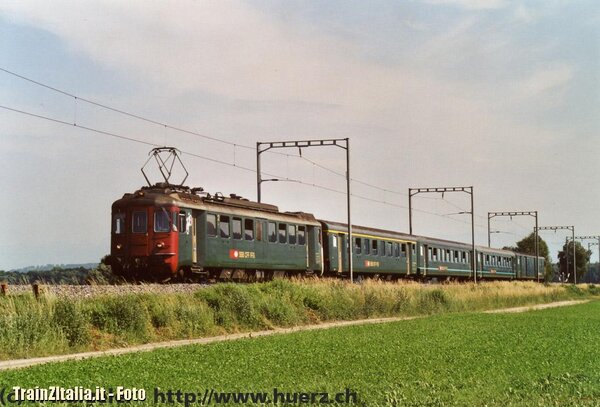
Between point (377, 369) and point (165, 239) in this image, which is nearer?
point (377, 369)

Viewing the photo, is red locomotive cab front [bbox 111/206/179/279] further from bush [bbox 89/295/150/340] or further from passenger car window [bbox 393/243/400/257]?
passenger car window [bbox 393/243/400/257]

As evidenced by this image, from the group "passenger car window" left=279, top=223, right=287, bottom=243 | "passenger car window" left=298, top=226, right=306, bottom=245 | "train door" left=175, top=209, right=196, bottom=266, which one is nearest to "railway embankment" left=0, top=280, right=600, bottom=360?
"passenger car window" left=279, top=223, right=287, bottom=243

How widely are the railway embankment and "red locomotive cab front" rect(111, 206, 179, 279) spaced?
106 inches

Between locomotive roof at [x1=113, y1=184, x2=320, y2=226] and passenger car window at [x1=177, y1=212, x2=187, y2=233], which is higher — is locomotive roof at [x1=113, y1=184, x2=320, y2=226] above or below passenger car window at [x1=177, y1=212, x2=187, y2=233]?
above

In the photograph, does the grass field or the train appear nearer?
the grass field

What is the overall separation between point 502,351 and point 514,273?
64740mm

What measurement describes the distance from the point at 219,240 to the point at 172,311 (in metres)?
8.00

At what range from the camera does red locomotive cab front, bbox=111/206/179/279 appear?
92.6 feet

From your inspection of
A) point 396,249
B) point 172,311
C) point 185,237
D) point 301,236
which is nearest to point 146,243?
point 185,237

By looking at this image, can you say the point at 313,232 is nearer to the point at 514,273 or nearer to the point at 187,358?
the point at 187,358

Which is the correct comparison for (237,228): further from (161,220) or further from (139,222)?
(139,222)

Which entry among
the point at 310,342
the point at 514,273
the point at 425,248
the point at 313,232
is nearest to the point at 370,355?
the point at 310,342

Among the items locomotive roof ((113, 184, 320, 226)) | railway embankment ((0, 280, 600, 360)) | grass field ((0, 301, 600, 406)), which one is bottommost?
grass field ((0, 301, 600, 406))

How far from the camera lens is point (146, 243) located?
28500 millimetres
